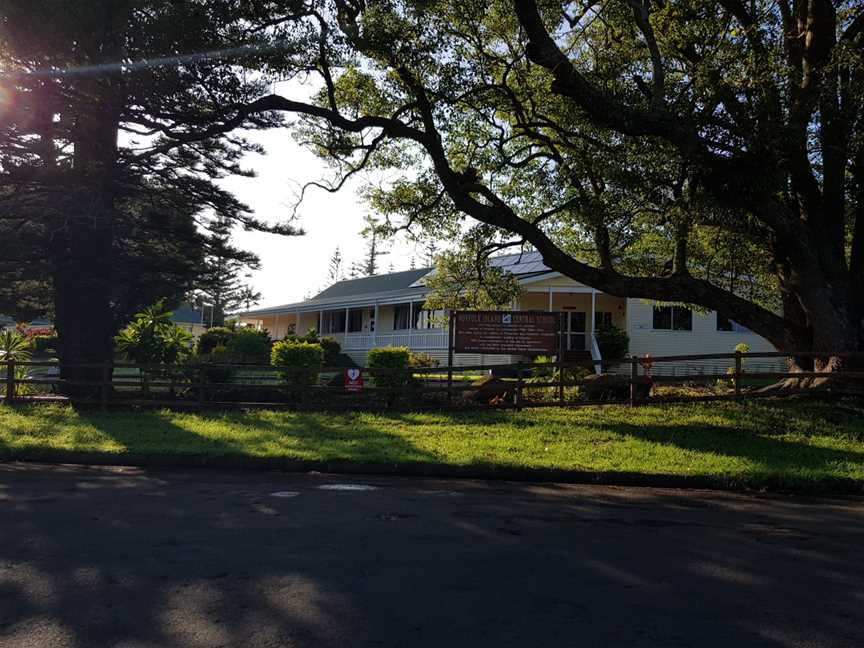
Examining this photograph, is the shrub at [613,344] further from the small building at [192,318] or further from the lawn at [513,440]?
the small building at [192,318]

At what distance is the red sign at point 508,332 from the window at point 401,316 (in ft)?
53.6

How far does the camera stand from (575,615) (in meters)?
4.29

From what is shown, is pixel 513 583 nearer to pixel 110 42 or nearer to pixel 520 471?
pixel 520 471

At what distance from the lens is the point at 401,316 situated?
34.1 metres

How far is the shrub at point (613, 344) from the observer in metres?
26.2

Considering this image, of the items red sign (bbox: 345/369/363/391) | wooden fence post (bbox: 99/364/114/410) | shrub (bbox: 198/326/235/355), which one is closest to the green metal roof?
shrub (bbox: 198/326/235/355)

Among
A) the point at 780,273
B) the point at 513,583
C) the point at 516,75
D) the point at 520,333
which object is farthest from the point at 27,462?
the point at 780,273

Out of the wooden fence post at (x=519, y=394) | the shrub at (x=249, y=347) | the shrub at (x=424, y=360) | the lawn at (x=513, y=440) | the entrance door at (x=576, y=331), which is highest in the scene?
the entrance door at (x=576, y=331)

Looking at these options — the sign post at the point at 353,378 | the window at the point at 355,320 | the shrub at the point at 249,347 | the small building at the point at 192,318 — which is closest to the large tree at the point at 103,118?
the sign post at the point at 353,378

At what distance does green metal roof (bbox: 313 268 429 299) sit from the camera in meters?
37.5

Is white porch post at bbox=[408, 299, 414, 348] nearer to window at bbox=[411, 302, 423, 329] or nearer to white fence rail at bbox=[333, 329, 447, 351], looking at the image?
white fence rail at bbox=[333, 329, 447, 351]

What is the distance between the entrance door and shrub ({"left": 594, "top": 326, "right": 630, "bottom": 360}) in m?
0.91

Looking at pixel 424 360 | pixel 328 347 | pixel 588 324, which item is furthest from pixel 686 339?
pixel 328 347

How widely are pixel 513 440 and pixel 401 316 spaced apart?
2263 cm
